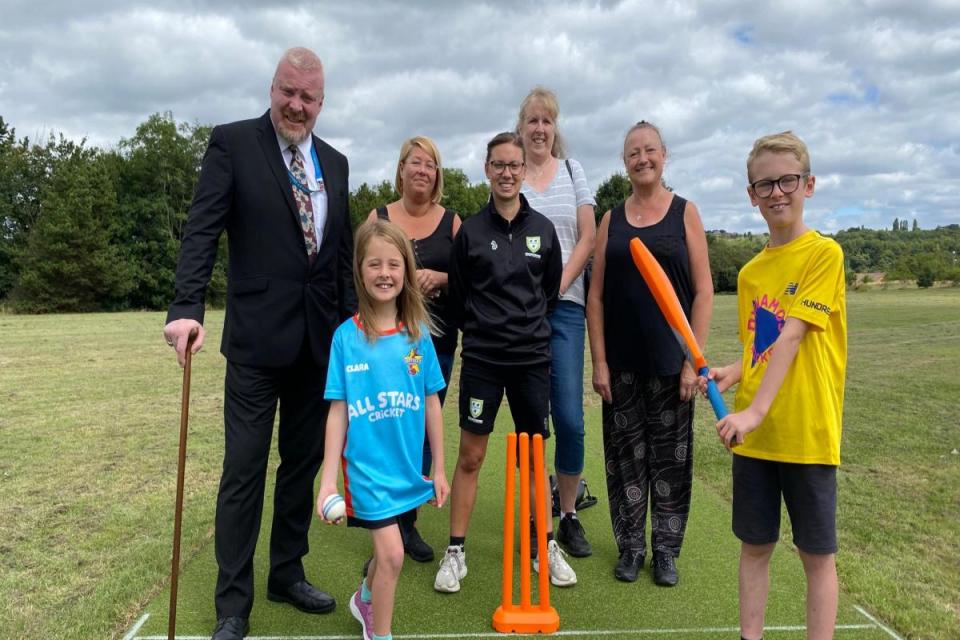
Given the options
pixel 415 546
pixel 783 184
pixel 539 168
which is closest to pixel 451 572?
pixel 415 546

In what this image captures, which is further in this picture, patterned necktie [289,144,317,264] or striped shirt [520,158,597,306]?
striped shirt [520,158,597,306]

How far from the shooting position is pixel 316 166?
3.35 m

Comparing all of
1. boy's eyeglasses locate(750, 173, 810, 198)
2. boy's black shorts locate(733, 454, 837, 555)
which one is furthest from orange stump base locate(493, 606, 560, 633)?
boy's eyeglasses locate(750, 173, 810, 198)

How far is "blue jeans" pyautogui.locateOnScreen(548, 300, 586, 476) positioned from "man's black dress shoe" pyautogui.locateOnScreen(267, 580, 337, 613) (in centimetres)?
157

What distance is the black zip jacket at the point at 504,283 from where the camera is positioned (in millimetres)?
3516

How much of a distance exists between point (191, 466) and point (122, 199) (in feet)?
157

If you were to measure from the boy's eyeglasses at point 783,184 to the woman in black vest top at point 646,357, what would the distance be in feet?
3.29

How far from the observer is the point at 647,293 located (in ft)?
12.0

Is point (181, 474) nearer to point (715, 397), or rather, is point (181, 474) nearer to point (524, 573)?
point (524, 573)

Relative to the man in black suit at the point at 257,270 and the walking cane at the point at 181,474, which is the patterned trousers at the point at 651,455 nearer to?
the man in black suit at the point at 257,270

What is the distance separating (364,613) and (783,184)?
2629 mm

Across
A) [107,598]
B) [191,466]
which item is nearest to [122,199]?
[191,466]

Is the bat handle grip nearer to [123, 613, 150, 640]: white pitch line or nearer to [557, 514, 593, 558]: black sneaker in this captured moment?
[557, 514, 593, 558]: black sneaker

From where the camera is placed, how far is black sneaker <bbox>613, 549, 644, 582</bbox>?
377 centimetres
